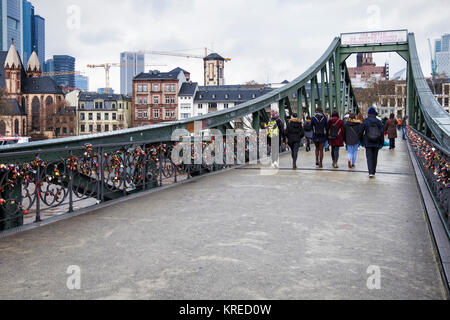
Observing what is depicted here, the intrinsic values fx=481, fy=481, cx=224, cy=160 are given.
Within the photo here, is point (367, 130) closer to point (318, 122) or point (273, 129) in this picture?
point (318, 122)

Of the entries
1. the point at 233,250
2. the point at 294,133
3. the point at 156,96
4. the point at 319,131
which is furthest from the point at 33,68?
the point at 233,250

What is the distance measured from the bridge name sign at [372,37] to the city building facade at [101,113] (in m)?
75.0

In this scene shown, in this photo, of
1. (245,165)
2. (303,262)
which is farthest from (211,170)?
(303,262)

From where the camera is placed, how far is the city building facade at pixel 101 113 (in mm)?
97062

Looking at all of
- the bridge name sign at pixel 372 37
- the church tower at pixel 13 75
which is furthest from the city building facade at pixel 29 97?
the bridge name sign at pixel 372 37

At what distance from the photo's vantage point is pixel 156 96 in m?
96.3

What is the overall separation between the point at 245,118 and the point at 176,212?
7.45 meters

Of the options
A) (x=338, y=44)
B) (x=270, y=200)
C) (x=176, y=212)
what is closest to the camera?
(x=176, y=212)

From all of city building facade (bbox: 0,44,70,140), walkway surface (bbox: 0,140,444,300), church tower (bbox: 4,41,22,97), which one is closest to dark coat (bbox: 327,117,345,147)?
walkway surface (bbox: 0,140,444,300)

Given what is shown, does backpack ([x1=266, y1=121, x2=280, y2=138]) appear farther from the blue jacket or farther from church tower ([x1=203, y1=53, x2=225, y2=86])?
church tower ([x1=203, y1=53, x2=225, y2=86])

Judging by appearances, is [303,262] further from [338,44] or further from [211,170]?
[338,44]

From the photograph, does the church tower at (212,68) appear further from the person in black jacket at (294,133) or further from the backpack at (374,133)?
the backpack at (374,133)

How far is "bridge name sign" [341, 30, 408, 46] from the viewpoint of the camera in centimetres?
2628

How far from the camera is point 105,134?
696 centimetres
